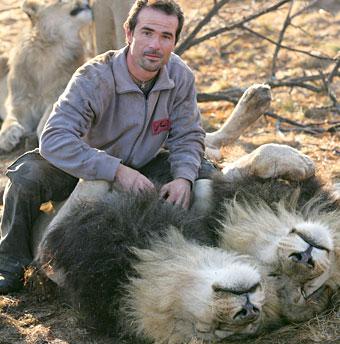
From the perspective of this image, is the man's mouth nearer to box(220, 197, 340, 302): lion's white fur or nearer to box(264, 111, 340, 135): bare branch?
box(220, 197, 340, 302): lion's white fur

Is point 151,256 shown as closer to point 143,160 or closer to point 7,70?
point 143,160

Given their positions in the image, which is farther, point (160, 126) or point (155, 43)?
point (160, 126)

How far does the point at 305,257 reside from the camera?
3125mm

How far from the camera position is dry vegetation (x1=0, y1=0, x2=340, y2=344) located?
344cm

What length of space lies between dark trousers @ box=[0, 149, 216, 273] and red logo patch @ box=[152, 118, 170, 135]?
0.54m

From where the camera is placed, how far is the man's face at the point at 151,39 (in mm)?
4098

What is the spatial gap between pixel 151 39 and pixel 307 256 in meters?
1.59

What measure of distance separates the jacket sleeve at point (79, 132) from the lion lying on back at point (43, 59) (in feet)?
10.7

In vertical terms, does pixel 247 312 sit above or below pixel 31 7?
above

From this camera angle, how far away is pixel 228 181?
12.9 ft

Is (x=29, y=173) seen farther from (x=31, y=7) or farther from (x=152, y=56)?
(x=31, y=7)

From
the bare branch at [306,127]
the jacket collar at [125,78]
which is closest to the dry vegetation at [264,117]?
the bare branch at [306,127]

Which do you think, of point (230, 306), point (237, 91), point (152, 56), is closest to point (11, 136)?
point (237, 91)

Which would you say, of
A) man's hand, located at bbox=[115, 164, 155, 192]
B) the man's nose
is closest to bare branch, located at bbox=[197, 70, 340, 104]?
the man's nose
